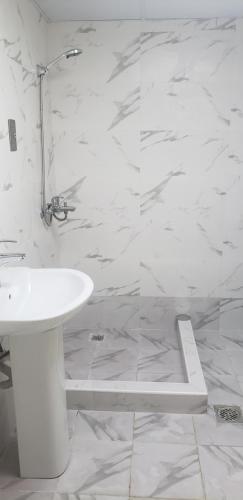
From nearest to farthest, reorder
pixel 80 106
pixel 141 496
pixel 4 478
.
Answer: pixel 141 496 < pixel 4 478 < pixel 80 106

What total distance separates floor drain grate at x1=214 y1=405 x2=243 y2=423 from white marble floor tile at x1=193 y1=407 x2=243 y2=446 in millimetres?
29

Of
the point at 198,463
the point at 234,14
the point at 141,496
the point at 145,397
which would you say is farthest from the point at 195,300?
the point at 234,14

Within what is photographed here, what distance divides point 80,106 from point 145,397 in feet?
6.30

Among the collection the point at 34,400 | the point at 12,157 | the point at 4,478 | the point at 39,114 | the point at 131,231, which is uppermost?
the point at 39,114

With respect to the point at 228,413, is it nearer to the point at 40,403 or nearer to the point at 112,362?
the point at 112,362

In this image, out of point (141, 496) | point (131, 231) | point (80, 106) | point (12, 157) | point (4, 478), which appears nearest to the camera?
point (141, 496)

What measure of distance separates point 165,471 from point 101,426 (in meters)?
0.43

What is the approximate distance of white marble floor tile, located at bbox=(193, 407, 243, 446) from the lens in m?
2.02

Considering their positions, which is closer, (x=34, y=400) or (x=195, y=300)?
(x=34, y=400)

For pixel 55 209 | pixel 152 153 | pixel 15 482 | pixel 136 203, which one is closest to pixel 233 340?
pixel 136 203

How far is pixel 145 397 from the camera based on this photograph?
223 cm

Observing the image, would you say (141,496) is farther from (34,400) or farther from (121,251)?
(121,251)

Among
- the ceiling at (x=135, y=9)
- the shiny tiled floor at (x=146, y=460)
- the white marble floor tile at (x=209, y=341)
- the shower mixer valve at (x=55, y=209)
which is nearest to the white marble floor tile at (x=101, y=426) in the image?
the shiny tiled floor at (x=146, y=460)

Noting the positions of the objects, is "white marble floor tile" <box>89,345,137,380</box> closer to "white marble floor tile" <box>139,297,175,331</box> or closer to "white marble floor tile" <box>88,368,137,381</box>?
"white marble floor tile" <box>88,368,137,381</box>
